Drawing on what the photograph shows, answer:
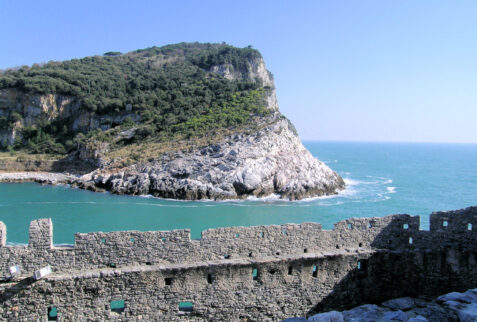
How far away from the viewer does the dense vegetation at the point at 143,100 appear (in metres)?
56.6

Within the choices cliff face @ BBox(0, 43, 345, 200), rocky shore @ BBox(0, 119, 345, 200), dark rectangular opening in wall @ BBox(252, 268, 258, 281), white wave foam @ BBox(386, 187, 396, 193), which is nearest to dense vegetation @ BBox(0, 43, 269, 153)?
cliff face @ BBox(0, 43, 345, 200)

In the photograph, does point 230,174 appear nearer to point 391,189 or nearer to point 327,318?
point 391,189

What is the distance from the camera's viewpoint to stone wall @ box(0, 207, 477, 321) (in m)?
8.43

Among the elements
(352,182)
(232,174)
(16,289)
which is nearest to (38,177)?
(232,174)

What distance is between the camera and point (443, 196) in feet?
148

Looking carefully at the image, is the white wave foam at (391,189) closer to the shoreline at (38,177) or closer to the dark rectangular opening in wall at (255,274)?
the dark rectangular opening in wall at (255,274)

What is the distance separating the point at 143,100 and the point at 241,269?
59593 millimetres

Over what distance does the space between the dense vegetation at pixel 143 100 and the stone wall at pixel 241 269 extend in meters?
42.7

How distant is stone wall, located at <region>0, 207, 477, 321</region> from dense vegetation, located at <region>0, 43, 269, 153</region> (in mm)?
42725

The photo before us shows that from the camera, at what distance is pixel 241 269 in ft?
30.9

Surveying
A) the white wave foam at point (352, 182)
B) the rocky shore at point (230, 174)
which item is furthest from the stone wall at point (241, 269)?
the white wave foam at point (352, 182)

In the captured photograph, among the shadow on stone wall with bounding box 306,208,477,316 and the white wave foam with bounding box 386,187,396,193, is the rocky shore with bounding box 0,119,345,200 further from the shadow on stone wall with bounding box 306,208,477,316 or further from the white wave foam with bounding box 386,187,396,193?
the shadow on stone wall with bounding box 306,208,477,316

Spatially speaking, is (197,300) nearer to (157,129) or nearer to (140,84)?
(157,129)

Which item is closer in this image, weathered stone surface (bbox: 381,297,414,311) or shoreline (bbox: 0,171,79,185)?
weathered stone surface (bbox: 381,297,414,311)
